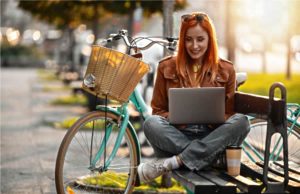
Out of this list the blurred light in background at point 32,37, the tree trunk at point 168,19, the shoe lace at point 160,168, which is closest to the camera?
the shoe lace at point 160,168

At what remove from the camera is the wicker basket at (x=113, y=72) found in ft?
18.5

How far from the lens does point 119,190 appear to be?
6398mm

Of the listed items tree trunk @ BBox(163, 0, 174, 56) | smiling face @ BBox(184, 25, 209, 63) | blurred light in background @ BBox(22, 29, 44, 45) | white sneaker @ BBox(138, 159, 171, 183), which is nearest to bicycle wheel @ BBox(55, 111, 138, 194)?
white sneaker @ BBox(138, 159, 171, 183)

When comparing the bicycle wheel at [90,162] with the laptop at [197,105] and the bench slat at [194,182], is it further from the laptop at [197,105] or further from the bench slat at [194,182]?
the bench slat at [194,182]

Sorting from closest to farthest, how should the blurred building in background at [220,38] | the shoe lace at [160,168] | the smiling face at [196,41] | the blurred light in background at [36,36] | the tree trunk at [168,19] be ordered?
1. the shoe lace at [160,168]
2. the smiling face at [196,41]
3. the tree trunk at [168,19]
4. the blurred building in background at [220,38]
5. the blurred light in background at [36,36]

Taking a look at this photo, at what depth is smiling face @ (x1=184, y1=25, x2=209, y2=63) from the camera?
555 cm

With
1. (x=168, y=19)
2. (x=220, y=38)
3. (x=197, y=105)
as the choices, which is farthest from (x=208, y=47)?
(x=220, y=38)

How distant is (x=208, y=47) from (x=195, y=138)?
646mm

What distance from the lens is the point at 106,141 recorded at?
5.83m

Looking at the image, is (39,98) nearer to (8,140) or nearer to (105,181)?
(8,140)

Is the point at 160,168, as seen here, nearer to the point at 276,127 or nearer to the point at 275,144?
the point at 276,127

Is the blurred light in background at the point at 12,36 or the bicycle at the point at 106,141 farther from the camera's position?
the blurred light in background at the point at 12,36

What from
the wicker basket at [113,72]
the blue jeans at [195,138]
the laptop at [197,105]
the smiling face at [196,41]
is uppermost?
the smiling face at [196,41]

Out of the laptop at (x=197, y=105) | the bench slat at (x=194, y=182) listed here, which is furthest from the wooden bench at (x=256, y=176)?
the laptop at (x=197, y=105)
